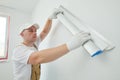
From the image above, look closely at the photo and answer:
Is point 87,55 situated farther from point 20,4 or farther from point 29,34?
point 20,4

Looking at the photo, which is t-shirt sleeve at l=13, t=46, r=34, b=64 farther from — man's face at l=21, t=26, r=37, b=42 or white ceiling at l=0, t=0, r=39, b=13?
white ceiling at l=0, t=0, r=39, b=13

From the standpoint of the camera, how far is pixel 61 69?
4.02 feet

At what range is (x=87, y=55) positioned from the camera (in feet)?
3.11

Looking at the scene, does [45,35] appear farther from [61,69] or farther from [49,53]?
[49,53]

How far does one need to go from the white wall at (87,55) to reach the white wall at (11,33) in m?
0.92

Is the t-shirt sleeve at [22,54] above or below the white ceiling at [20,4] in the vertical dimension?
below

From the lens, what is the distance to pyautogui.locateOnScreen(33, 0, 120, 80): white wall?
0.77 m

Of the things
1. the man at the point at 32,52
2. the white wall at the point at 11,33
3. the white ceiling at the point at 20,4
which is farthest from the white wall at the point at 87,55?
the white wall at the point at 11,33

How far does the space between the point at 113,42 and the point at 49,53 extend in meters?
0.39

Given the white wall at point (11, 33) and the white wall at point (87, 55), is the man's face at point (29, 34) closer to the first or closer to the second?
the white wall at point (87, 55)

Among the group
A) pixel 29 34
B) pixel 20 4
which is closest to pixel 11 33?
pixel 20 4

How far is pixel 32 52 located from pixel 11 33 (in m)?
1.23

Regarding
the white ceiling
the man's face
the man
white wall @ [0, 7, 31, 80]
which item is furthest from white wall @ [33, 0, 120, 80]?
white wall @ [0, 7, 31, 80]

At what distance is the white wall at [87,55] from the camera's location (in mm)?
769
